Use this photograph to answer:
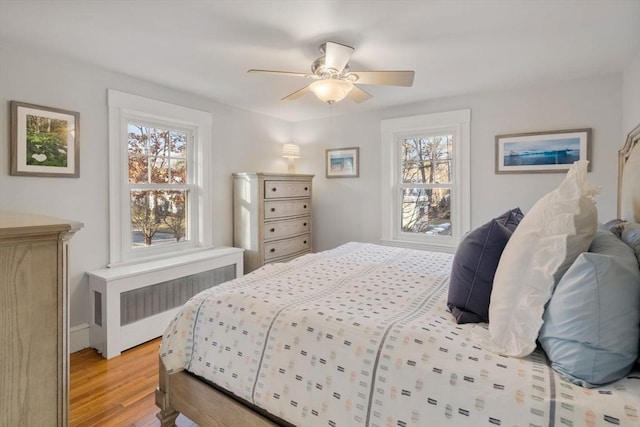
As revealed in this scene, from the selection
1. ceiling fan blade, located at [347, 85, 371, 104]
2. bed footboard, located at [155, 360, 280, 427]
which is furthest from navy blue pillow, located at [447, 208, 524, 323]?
ceiling fan blade, located at [347, 85, 371, 104]

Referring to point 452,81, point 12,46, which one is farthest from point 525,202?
point 12,46

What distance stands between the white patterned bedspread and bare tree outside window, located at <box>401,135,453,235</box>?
6.47 ft

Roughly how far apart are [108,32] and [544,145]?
144 inches

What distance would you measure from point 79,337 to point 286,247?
2.13 metres

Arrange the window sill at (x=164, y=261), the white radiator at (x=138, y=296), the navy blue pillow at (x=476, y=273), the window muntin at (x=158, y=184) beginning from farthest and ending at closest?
the window muntin at (x=158, y=184)
the window sill at (x=164, y=261)
the white radiator at (x=138, y=296)
the navy blue pillow at (x=476, y=273)

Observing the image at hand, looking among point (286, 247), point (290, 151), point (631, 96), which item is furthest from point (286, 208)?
point (631, 96)

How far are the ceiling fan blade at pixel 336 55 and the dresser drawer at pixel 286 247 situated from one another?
2178 millimetres

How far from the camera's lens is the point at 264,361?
132cm

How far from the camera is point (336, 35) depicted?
2.07 metres

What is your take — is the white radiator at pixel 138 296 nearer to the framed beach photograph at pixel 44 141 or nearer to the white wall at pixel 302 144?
the white wall at pixel 302 144

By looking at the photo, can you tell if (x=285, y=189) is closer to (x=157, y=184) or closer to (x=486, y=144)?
(x=157, y=184)

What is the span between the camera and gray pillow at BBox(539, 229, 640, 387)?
2.74ft

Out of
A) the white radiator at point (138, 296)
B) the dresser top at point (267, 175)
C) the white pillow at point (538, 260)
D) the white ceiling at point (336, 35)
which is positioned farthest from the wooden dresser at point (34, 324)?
the dresser top at point (267, 175)

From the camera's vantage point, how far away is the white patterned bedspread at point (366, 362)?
2.84 ft
